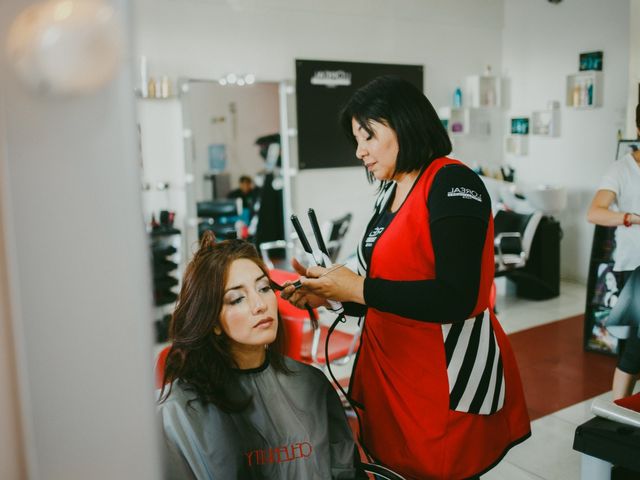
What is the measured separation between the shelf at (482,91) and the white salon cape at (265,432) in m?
5.09

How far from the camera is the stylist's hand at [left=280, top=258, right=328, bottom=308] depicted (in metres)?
1.42

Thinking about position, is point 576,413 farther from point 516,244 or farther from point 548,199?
point 548,199

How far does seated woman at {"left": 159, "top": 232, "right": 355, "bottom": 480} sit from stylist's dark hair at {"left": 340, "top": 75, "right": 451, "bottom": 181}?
464 mm

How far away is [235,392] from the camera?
4.98ft

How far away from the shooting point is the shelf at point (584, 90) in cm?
556

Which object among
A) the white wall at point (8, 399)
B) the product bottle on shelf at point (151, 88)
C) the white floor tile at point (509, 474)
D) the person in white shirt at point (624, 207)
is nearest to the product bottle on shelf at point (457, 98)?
the product bottle on shelf at point (151, 88)

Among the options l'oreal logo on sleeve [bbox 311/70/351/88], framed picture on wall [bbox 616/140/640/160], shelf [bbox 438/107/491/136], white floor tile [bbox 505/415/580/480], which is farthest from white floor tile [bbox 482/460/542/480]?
shelf [bbox 438/107/491/136]

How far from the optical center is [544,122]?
6.10 m

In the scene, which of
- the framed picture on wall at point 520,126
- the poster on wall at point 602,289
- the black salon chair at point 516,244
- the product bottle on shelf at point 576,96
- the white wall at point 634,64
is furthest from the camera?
the framed picture on wall at point 520,126

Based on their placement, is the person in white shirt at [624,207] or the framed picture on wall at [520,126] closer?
the person in white shirt at [624,207]

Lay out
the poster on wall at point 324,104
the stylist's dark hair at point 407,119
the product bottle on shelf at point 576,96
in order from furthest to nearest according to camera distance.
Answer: the product bottle on shelf at point 576,96, the poster on wall at point 324,104, the stylist's dark hair at point 407,119

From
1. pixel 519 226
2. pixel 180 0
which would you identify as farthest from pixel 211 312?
pixel 519 226

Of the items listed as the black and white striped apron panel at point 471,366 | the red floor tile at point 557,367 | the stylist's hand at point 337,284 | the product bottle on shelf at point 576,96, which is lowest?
the red floor tile at point 557,367

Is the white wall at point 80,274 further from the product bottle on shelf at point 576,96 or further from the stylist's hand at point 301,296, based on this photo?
the product bottle on shelf at point 576,96
